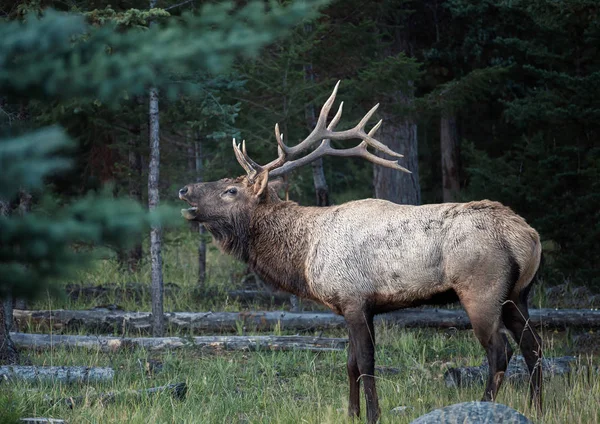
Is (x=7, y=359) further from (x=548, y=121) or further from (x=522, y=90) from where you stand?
(x=522, y=90)

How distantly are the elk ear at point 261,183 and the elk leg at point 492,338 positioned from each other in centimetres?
206

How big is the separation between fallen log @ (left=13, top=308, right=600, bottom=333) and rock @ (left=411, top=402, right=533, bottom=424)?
4703mm

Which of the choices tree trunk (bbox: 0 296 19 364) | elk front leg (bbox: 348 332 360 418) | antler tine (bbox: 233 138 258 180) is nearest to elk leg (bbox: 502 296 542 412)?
elk front leg (bbox: 348 332 360 418)

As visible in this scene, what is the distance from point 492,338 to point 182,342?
3.75 metres

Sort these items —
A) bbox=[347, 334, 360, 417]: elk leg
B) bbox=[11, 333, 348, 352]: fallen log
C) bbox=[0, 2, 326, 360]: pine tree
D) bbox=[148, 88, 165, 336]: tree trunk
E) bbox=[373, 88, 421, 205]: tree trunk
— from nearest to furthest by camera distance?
1. bbox=[0, 2, 326, 360]: pine tree
2. bbox=[347, 334, 360, 417]: elk leg
3. bbox=[11, 333, 348, 352]: fallen log
4. bbox=[148, 88, 165, 336]: tree trunk
5. bbox=[373, 88, 421, 205]: tree trunk

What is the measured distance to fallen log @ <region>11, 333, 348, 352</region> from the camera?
804cm

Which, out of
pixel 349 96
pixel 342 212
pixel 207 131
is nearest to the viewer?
pixel 342 212

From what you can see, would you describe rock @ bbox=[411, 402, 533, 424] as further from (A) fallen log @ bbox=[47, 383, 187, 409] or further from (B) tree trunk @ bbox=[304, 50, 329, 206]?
(B) tree trunk @ bbox=[304, 50, 329, 206]

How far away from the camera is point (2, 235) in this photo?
2109 mm

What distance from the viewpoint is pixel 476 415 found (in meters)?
4.16

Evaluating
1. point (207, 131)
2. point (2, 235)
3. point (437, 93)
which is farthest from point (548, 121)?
point (2, 235)

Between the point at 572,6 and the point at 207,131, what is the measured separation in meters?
5.15

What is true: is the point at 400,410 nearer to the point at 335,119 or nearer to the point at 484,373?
the point at 484,373

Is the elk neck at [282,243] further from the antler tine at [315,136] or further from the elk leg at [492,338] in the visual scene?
the elk leg at [492,338]
